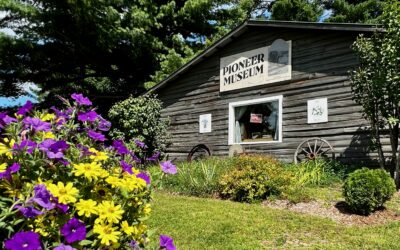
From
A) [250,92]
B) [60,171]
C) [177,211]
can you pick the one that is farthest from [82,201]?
[250,92]

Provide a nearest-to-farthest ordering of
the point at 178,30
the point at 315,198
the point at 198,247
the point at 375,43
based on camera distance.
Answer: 1. the point at 198,247
2. the point at 315,198
3. the point at 375,43
4. the point at 178,30

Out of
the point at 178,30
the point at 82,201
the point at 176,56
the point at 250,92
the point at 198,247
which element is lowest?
the point at 198,247

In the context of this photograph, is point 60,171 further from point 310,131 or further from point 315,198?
point 310,131

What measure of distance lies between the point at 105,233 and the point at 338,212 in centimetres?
592

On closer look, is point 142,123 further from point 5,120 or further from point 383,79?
point 5,120

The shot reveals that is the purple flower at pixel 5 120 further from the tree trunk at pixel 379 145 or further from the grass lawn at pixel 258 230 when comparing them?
the tree trunk at pixel 379 145

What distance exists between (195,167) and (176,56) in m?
10.00

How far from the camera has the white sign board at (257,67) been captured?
12.6 metres

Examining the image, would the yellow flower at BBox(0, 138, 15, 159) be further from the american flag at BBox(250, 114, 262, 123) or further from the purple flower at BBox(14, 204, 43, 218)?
the american flag at BBox(250, 114, 262, 123)

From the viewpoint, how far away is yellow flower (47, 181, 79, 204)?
2.12 metres

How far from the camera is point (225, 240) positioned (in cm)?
559

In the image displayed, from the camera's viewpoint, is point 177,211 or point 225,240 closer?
point 225,240

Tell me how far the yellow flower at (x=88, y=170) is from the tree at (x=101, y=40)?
1732 centimetres

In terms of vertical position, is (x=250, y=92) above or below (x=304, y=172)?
above
